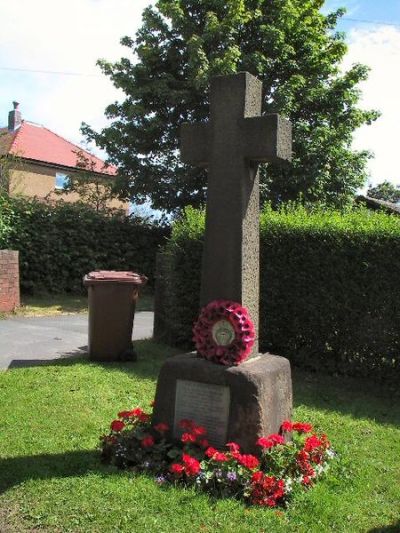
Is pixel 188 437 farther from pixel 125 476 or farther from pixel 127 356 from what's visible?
pixel 127 356

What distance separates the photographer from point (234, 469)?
148 inches

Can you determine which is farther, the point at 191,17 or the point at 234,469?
the point at 191,17

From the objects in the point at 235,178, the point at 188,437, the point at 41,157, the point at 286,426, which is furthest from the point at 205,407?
the point at 41,157

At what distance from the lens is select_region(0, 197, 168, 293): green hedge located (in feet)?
49.5

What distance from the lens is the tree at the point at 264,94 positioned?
52.3ft

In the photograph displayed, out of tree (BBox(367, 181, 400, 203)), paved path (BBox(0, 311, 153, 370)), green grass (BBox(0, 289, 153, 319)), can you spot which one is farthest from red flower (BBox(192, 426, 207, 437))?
tree (BBox(367, 181, 400, 203))

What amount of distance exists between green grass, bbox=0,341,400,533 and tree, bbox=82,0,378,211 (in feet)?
34.7

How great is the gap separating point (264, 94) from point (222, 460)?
1416 cm

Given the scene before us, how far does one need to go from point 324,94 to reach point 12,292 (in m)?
10.4

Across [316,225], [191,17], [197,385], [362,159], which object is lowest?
[197,385]

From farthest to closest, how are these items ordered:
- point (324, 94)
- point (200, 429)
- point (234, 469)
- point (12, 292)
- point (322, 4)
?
1. point (322, 4)
2. point (324, 94)
3. point (12, 292)
4. point (200, 429)
5. point (234, 469)

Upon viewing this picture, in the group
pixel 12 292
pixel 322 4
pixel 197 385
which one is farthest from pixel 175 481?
pixel 322 4

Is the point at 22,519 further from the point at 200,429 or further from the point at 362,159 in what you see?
the point at 362,159

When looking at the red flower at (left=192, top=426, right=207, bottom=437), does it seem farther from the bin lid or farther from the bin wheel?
the bin lid
